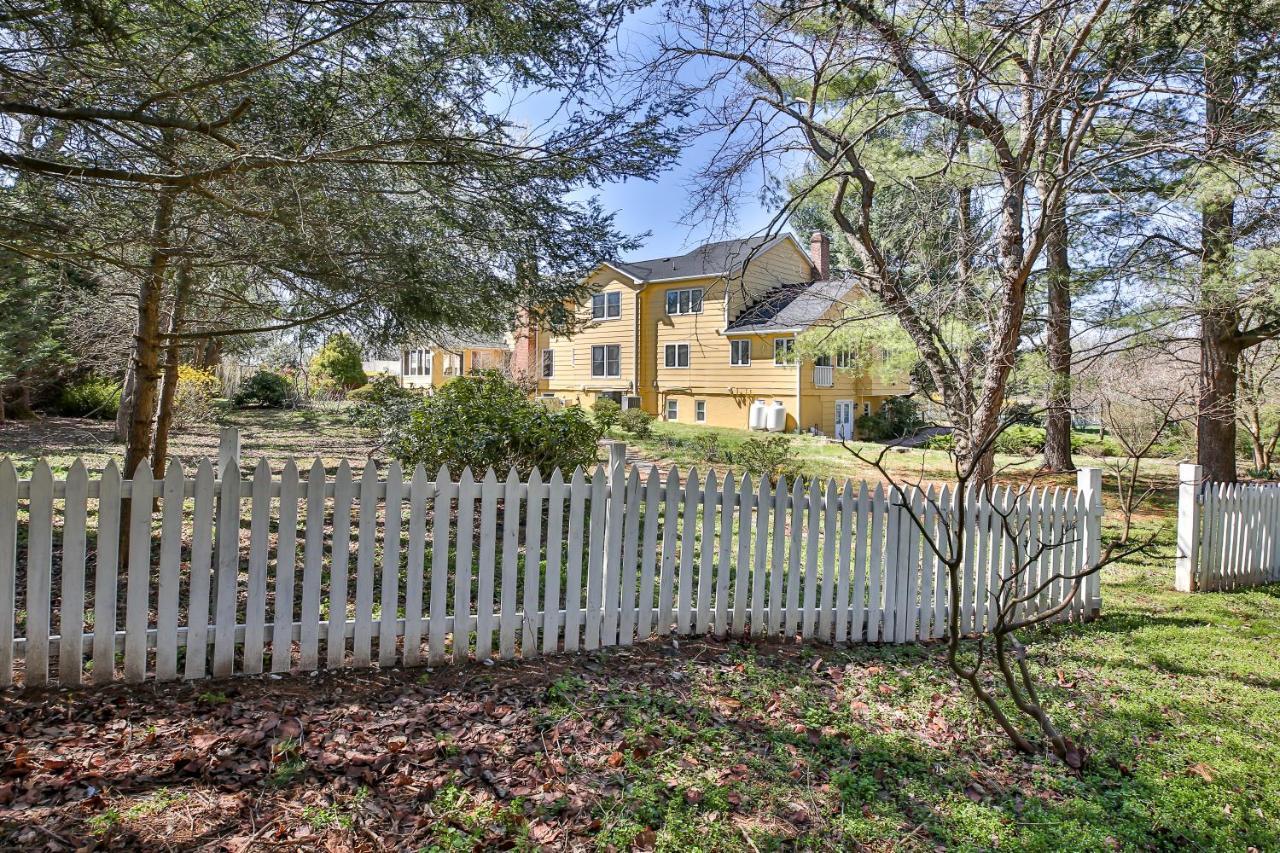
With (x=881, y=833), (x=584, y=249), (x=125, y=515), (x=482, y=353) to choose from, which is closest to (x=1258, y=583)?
(x=881, y=833)

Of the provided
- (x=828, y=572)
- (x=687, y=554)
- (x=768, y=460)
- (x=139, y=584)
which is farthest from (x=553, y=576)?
(x=768, y=460)

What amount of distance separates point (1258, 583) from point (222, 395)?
2308 cm

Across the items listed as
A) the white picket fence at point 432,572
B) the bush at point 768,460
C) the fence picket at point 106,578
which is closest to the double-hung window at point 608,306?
the bush at point 768,460

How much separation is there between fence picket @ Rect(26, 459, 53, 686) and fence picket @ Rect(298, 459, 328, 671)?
666 millimetres

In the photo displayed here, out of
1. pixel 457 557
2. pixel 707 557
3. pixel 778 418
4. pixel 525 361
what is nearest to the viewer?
pixel 457 557

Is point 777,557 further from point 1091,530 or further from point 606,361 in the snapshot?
point 606,361

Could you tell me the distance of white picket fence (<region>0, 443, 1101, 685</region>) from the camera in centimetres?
311

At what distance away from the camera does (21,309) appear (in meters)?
11.2

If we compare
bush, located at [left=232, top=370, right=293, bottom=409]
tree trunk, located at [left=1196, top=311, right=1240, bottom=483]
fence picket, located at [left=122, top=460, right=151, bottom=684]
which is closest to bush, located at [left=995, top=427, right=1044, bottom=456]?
tree trunk, located at [left=1196, top=311, right=1240, bottom=483]

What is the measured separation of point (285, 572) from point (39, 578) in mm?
1028

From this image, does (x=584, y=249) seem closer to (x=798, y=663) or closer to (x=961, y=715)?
(x=798, y=663)

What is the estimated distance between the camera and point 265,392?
20.7 metres

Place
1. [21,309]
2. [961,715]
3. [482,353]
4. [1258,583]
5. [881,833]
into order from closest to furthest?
[881,833] → [961,715] → [1258,583] → [21,309] → [482,353]

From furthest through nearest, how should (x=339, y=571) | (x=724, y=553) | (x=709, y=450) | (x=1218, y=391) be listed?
(x=709, y=450) < (x=1218, y=391) < (x=724, y=553) < (x=339, y=571)
